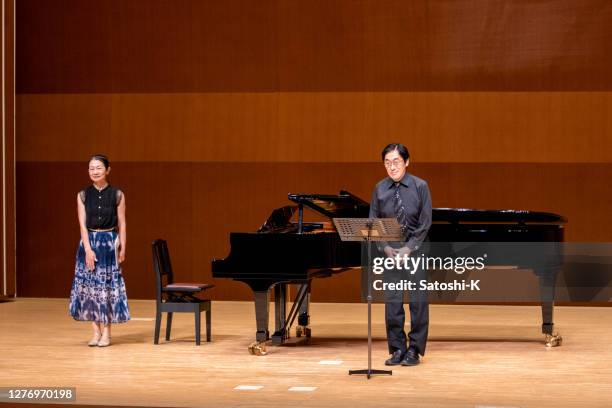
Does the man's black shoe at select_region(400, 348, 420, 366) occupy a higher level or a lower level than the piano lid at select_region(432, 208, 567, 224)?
lower

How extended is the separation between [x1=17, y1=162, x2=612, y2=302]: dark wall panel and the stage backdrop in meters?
0.01

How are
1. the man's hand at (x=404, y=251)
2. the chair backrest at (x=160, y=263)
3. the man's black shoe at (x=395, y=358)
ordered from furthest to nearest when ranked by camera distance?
the chair backrest at (x=160, y=263) < the man's black shoe at (x=395, y=358) < the man's hand at (x=404, y=251)

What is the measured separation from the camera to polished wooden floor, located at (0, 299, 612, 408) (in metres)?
5.00

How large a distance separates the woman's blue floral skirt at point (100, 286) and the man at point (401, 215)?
6.08 feet

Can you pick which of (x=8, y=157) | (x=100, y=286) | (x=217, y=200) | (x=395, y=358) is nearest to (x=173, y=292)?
(x=100, y=286)

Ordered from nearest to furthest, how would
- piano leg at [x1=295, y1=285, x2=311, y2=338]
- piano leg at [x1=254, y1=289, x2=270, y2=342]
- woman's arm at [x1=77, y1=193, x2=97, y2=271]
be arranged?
piano leg at [x1=254, y1=289, x2=270, y2=342] → woman's arm at [x1=77, y1=193, x2=97, y2=271] → piano leg at [x1=295, y1=285, x2=311, y2=338]

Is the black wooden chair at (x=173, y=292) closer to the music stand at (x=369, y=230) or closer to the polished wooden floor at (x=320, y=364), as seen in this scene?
the polished wooden floor at (x=320, y=364)

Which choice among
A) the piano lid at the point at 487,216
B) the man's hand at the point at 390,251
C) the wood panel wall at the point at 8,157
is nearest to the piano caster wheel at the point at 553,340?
the piano lid at the point at 487,216

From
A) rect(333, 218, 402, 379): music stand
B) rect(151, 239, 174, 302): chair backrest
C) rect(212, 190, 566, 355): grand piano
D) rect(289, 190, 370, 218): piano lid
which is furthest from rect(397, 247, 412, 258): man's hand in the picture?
rect(151, 239, 174, 302): chair backrest

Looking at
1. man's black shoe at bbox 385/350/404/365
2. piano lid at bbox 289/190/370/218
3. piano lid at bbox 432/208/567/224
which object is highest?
piano lid at bbox 289/190/370/218

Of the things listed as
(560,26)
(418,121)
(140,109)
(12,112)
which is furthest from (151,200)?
(560,26)

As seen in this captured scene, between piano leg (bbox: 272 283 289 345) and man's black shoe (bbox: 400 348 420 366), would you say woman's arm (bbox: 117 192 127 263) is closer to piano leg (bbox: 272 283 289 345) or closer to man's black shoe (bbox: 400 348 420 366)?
piano leg (bbox: 272 283 289 345)

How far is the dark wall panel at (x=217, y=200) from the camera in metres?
9.29

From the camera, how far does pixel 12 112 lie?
9930mm
